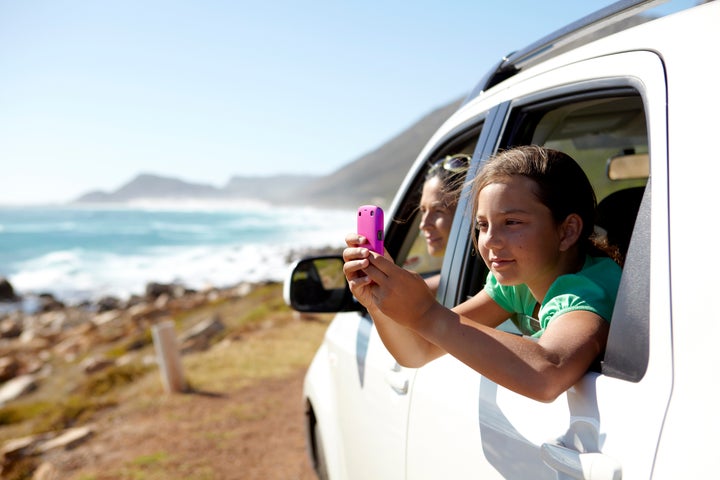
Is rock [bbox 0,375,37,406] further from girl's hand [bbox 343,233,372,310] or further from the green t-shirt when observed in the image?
the green t-shirt

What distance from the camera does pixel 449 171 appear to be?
7.70 ft

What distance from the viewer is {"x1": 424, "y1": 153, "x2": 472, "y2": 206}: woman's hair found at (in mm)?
2186

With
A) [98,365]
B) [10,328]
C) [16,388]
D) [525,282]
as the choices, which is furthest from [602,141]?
[10,328]

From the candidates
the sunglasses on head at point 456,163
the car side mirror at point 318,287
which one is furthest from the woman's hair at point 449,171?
the car side mirror at point 318,287

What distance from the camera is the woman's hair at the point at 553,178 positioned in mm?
1404

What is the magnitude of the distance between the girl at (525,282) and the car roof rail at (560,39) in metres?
0.33

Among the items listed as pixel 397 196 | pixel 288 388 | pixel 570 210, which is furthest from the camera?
pixel 288 388

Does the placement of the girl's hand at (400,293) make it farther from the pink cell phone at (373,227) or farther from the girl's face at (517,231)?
the girl's face at (517,231)

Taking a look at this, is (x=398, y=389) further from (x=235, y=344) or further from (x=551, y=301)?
(x=235, y=344)

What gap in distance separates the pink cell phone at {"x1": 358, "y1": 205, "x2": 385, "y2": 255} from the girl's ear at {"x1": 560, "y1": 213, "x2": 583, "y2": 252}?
426 mm

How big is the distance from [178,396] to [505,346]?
7.01 meters

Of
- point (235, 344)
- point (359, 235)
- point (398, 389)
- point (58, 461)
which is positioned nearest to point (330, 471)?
point (398, 389)

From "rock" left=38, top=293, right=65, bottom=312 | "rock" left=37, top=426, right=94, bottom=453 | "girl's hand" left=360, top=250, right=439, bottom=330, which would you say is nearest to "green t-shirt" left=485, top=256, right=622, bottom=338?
"girl's hand" left=360, top=250, right=439, bottom=330

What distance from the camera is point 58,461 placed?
597cm
